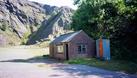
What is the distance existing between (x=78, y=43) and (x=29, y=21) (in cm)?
9845

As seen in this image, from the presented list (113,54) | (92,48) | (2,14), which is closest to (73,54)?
(92,48)

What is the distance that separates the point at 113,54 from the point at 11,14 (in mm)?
97474

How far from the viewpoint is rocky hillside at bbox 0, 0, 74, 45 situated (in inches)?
4592

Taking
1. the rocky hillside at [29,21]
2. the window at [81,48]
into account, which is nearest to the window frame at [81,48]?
the window at [81,48]

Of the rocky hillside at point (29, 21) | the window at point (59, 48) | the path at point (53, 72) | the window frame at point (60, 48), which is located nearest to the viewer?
the path at point (53, 72)

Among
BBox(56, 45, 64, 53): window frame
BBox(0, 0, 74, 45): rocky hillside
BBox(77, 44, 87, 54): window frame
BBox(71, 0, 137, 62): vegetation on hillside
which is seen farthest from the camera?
BBox(0, 0, 74, 45): rocky hillside

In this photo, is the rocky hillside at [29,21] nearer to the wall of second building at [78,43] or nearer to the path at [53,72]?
the wall of second building at [78,43]

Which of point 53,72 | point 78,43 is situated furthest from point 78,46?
point 53,72

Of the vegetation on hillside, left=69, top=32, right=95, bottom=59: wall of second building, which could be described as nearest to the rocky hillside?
the vegetation on hillside

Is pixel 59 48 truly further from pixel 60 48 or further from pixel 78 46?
pixel 78 46

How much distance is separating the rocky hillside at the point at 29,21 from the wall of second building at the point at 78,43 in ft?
213

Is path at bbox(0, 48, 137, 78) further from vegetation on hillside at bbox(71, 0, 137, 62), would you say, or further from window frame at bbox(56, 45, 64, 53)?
window frame at bbox(56, 45, 64, 53)

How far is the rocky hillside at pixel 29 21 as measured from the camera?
11662 centimetres

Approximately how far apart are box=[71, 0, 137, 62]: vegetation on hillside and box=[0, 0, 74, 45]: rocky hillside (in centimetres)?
5721
